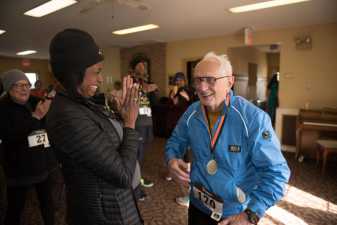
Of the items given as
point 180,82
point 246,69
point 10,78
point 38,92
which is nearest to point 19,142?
point 10,78

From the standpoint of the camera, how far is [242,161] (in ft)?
3.86

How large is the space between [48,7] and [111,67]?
483 cm

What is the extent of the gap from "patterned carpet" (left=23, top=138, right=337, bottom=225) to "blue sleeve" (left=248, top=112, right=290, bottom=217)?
1582 mm

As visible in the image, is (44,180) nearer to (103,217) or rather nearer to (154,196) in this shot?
(103,217)

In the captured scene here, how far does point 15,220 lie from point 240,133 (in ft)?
5.59

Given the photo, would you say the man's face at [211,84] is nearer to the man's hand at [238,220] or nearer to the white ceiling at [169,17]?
the man's hand at [238,220]

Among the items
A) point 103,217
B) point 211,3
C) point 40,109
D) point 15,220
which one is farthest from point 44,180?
point 211,3

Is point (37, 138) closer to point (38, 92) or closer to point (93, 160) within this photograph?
point (93, 160)

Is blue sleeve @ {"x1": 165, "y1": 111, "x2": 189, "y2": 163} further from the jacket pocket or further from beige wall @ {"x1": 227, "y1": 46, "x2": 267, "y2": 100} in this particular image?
beige wall @ {"x1": 227, "y1": 46, "x2": 267, "y2": 100}

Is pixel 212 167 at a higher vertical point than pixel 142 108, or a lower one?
lower

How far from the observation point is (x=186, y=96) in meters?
3.34

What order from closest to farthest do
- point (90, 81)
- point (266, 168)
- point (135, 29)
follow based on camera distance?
point (90, 81), point (266, 168), point (135, 29)

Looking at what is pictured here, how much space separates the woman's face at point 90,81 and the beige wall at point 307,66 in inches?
204

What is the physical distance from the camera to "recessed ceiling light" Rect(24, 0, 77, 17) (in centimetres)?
370
